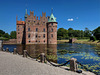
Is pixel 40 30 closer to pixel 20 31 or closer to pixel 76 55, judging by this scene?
pixel 20 31

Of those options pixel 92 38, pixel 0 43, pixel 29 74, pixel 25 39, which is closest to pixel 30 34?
pixel 25 39

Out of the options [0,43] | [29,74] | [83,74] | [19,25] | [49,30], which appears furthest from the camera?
[19,25]

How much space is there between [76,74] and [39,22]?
38.6m

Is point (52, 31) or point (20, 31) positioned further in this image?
point (20, 31)

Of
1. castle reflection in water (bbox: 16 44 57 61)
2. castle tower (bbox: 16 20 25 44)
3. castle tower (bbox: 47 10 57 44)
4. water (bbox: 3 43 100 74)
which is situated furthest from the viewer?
castle tower (bbox: 16 20 25 44)

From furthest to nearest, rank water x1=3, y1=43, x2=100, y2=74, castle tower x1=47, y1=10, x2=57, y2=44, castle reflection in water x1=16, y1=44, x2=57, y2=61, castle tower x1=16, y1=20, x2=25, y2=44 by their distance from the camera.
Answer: castle tower x1=16, y1=20, x2=25, y2=44
castle tower x1=47, y1=10, x2=57, y2=44
castle reflection in water x1=16, y1=44, x2=57, y2=61
water x1=3, y1=43, x2=100, y2=74

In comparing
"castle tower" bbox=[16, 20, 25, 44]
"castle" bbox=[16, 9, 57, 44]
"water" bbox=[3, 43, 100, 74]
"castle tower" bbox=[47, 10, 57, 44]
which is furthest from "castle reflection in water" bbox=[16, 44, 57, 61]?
"castle tower" bbox=[16, 20, 25, 44]

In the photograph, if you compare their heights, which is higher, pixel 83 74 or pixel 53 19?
pixel 53 19

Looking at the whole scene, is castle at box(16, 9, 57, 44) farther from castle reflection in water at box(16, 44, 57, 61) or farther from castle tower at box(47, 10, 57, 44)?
castle reflection in water at box(16, 44, 57, 61)

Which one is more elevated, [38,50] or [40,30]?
[40,30]

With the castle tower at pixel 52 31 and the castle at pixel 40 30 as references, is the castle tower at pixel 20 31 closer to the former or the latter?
the castle at pixel 40 30

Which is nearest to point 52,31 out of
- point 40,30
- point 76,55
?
point 40,30

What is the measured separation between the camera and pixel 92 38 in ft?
157

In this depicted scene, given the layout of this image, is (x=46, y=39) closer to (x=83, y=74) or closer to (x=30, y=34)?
(x=30, y=34)
